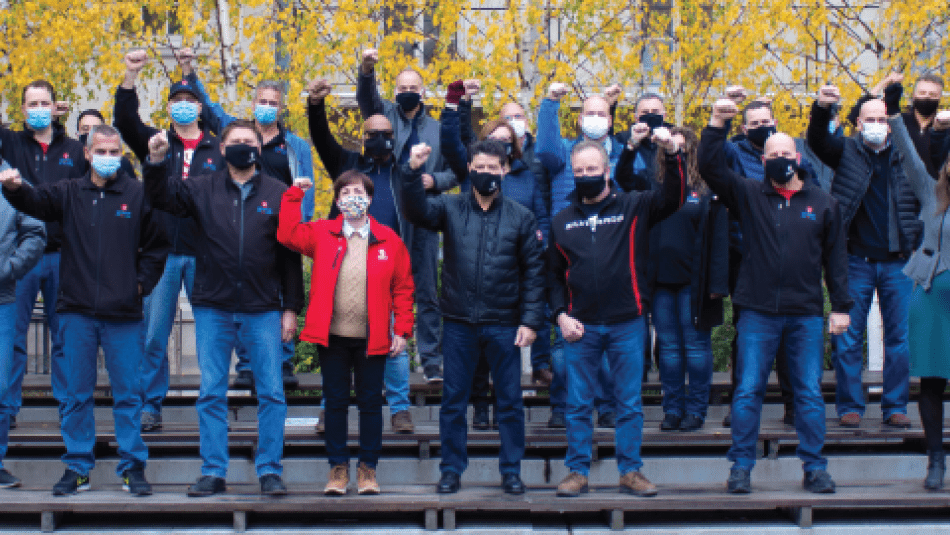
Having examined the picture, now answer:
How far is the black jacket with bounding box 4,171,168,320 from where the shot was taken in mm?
5777

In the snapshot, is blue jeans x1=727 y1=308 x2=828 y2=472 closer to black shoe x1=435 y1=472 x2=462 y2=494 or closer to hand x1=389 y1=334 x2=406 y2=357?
black shoe x1=435 y1=472 x2=462 y2=494

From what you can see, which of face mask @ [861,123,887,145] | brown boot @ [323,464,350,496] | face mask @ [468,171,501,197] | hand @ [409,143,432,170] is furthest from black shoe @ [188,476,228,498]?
face mask @ [861,123,887,145]

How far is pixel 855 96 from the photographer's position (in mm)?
12516

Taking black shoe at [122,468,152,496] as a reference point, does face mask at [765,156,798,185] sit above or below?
above

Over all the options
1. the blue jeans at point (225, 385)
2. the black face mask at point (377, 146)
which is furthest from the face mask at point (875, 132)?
the blue jeans at point (225, 385)

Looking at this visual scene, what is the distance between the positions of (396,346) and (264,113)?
2172mm

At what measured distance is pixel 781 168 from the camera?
580cm

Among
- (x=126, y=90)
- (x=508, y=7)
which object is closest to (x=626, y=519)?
(x=126, y=90)

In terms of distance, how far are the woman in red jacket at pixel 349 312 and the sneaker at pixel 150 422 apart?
158 centimetres

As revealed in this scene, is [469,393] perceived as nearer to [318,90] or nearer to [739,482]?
[739,482]

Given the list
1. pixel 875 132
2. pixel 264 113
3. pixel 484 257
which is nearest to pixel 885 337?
pixel 875 132

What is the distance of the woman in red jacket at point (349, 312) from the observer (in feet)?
18.7

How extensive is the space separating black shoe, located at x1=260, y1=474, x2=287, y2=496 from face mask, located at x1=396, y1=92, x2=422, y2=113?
9.09 ft

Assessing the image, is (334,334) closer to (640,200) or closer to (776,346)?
(640,200)
